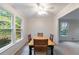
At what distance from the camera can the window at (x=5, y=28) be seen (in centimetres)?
412

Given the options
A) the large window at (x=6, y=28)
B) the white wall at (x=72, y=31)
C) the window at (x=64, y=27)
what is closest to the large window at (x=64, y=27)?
the window at (x=64, y=27)

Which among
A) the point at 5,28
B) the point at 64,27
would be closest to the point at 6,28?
the point at 5,28

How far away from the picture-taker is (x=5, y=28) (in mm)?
4406

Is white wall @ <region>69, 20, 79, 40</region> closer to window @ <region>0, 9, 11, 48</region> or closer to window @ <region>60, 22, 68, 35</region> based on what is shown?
window @ <region>60, 22, 68, 35</region>

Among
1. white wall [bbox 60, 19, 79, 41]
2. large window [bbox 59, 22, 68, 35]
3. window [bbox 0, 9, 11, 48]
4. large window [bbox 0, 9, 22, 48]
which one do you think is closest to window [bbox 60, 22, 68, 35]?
large window [bbox 59, 22, 68, 35]

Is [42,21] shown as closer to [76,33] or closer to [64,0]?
[76,33]

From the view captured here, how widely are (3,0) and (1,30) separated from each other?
134 inches

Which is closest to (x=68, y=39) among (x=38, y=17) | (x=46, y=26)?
(x=46, y=26)

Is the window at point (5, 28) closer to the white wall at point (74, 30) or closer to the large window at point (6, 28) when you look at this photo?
the large window at point (6, 28)

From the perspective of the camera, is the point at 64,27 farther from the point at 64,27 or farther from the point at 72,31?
the point at 72,31

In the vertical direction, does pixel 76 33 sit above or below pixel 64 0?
below

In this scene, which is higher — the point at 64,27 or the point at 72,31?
the point at 64,27

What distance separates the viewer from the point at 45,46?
10.8ft

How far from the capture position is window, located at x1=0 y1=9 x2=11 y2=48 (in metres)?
4.12
